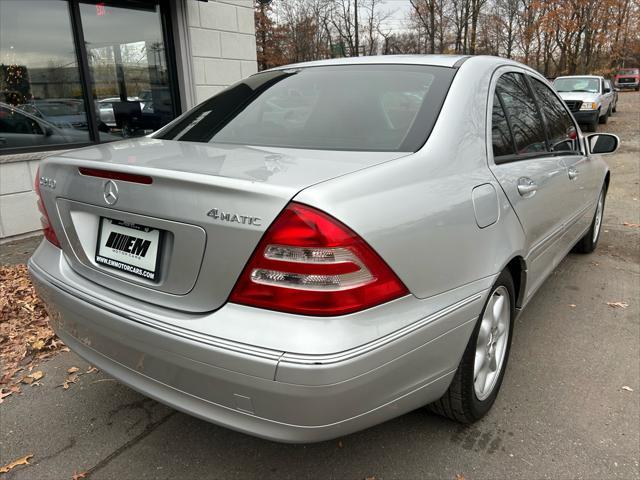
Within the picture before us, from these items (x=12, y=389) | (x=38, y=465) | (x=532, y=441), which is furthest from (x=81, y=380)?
(x=532, y=441)

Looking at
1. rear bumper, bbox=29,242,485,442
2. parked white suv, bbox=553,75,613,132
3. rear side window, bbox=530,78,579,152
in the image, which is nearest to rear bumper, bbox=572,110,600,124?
parked white suv, bbox=553,75,613,132

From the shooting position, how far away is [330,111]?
2.34 m

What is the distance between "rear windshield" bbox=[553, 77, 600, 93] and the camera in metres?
15.7

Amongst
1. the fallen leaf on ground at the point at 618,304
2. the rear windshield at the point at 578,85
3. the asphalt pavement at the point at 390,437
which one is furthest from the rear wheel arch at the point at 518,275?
the rear windshield at the point at 578,85

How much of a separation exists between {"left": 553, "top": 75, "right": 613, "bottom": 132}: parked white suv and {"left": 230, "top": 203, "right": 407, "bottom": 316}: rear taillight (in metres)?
13.9

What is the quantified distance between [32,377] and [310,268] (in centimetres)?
221

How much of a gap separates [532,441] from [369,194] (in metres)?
1.48

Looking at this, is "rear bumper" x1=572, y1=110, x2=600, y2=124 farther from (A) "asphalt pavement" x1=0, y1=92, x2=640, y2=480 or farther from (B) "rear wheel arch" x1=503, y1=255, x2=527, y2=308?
(B) "rear wheel arch" x1=503, y1=255, x2=527, y2=308

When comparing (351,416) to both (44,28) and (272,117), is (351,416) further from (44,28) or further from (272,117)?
(44,28)

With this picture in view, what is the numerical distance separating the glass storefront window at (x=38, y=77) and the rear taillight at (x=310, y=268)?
16.6 ft

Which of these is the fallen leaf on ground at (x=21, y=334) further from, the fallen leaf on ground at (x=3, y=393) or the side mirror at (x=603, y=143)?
the side mirror at (x=603, y=143)

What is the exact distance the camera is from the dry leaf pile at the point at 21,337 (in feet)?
9.57

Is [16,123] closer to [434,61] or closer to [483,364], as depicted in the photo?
[434,61]

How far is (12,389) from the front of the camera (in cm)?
279
